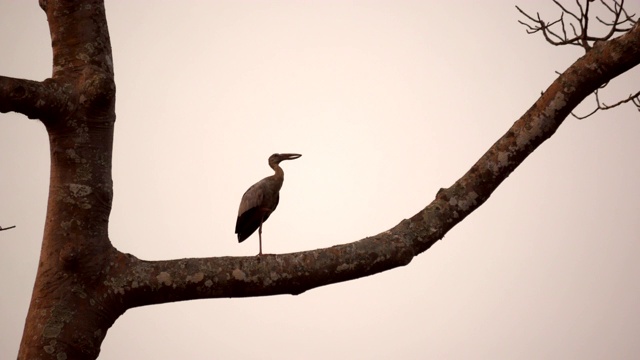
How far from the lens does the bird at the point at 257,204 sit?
684 centimetres

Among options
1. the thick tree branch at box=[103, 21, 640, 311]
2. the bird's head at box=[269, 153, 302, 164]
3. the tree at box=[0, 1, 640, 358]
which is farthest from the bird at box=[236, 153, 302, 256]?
the thick tree branch at box=[103, 21, 640, 311]

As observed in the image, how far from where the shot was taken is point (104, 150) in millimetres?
3564

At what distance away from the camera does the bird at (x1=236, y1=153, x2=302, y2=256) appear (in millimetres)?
6836

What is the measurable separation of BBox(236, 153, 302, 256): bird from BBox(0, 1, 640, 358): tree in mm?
3307

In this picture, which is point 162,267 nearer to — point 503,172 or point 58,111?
point 58,111

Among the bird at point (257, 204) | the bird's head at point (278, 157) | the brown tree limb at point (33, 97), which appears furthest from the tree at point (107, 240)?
the bird's head at point (278, 157)

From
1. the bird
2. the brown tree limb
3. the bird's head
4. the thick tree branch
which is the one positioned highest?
the bird's head

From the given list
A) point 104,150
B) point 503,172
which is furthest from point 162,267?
point 503,172

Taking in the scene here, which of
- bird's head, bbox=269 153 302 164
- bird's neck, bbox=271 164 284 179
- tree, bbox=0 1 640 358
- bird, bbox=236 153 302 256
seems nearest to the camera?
tree, bbox=0 1 640 358

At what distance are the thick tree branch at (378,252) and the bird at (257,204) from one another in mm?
3438

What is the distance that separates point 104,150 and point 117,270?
0.66m

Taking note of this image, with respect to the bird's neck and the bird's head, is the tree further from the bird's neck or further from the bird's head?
the bird's head

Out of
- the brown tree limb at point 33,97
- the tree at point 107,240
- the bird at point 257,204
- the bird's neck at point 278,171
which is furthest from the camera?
the bird's neck at point 278,171

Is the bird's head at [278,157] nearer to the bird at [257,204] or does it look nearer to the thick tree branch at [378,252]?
the bird at [257,204]
